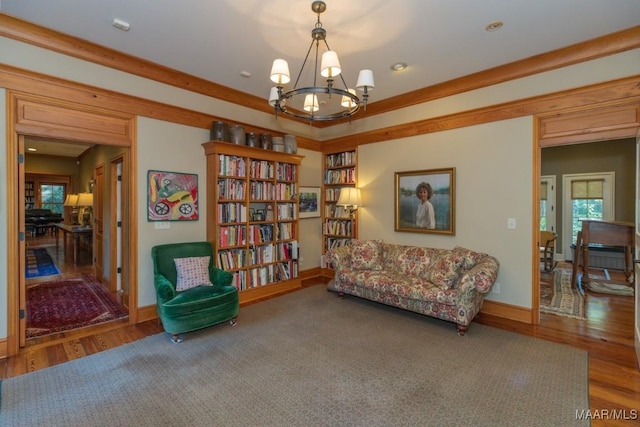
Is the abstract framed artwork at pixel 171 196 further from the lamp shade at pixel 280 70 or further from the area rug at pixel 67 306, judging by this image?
the lamp shade at pixel 280 70

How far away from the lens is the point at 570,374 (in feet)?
8.26

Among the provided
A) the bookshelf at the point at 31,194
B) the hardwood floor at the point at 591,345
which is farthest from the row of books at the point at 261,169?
the bookshelf at the point at 31,194

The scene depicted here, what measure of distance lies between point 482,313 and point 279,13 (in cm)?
426

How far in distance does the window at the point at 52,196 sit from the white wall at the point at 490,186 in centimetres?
1283

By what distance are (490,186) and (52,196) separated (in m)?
14.4

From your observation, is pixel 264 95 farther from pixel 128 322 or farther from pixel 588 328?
pixel 588 328

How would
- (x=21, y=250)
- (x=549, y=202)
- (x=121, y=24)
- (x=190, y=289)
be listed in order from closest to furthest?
(x=121, y=24), (x=21, y=250), (x=190, y=289), (x=549, y=202)

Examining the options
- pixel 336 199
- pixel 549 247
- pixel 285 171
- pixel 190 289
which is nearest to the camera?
pixel 190 289

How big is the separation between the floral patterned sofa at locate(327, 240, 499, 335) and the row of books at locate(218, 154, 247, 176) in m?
1.87

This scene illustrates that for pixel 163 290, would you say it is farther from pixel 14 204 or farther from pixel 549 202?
pixel 549 202

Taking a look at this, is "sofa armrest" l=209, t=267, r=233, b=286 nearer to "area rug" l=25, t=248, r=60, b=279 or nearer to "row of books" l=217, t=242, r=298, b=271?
"row of books" l=217, t=242, r=298, b=271

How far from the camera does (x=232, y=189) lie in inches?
173

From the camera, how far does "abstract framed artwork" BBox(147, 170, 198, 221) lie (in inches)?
146

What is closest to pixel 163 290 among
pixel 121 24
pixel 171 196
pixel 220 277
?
pixel 220 277
